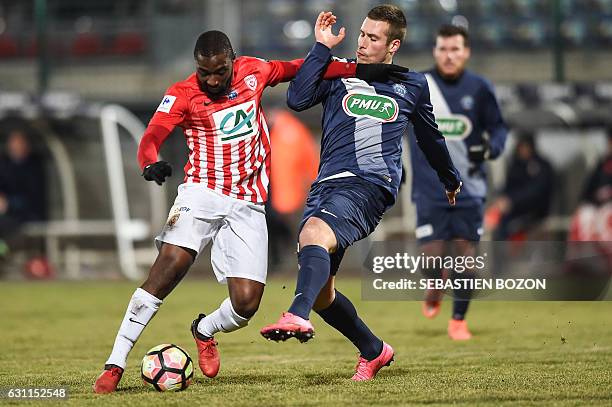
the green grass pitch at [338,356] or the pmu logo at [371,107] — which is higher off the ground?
the pmu logo at [371,107]

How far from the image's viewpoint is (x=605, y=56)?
15.7 m

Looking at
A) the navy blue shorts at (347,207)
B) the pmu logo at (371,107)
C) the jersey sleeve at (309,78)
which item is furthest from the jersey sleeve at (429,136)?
the jersey sleeve at (309,78)

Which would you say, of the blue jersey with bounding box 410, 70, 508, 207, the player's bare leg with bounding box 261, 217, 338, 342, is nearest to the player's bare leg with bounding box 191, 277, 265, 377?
the player's bare leg with bounding box 261, 217, 338, 342

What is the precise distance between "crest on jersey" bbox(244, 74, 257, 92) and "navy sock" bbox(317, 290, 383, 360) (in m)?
1.24

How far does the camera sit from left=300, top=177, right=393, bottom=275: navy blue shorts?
5621mm

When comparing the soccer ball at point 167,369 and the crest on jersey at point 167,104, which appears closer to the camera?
the soccer ball at point 167,369

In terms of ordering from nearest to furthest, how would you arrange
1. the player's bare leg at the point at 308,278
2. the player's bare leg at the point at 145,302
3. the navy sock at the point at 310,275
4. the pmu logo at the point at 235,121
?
the player's bare leg at the point at 308,278 < the navy sock at the point at 310,275 < the player's bare leg at the point at 145,302 < the pmu logo at the point at 235,121

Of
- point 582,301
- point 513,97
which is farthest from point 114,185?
point 582,301

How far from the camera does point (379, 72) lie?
5.98 meters

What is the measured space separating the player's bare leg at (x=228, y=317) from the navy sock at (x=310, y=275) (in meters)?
0.63

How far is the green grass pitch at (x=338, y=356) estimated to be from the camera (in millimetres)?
5398

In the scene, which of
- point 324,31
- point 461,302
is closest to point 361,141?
point 324,31

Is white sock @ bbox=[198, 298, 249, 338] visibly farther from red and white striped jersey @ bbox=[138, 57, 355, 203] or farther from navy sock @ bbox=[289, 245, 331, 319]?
navy sock @ bbox=[289, 245, 331, 319]

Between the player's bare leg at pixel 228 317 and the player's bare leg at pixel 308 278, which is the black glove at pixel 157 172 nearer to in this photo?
the player's bare leg at pixel 308 278
